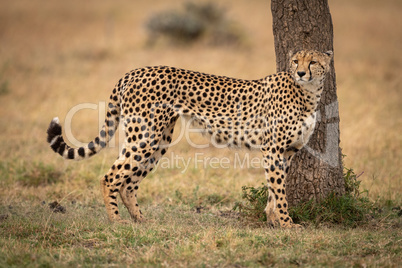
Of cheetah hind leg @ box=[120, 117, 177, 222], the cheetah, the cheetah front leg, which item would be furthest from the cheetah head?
cheetah hind leg @ box=[120, 117, 177, 222]

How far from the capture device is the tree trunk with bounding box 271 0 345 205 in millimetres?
4785

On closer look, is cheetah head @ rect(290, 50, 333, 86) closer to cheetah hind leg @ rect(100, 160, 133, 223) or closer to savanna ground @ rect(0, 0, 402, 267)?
savanna ground @ rect(0, 0, 402, 267)

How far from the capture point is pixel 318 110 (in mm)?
4793

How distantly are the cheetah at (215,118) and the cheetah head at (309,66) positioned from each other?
21 mm

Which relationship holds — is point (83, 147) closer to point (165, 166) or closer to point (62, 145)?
point (62, 145)

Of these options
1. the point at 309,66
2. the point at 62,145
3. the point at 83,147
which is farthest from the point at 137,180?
the point at 309,66

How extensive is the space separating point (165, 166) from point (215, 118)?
2.37 meters

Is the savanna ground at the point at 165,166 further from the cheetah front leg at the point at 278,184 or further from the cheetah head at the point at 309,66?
the cheetah head at the point at 309,66

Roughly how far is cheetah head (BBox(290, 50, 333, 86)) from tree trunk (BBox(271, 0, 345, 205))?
34 centimetres

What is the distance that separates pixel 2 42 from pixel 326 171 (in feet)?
37.6

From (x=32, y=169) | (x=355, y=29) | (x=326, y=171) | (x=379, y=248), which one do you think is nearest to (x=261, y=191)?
(x=326, y=171)

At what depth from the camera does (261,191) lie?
4.99 metres

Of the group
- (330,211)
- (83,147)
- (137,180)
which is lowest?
(330,211)

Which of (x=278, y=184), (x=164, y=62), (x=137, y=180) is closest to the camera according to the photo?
(x=278, y=184)
